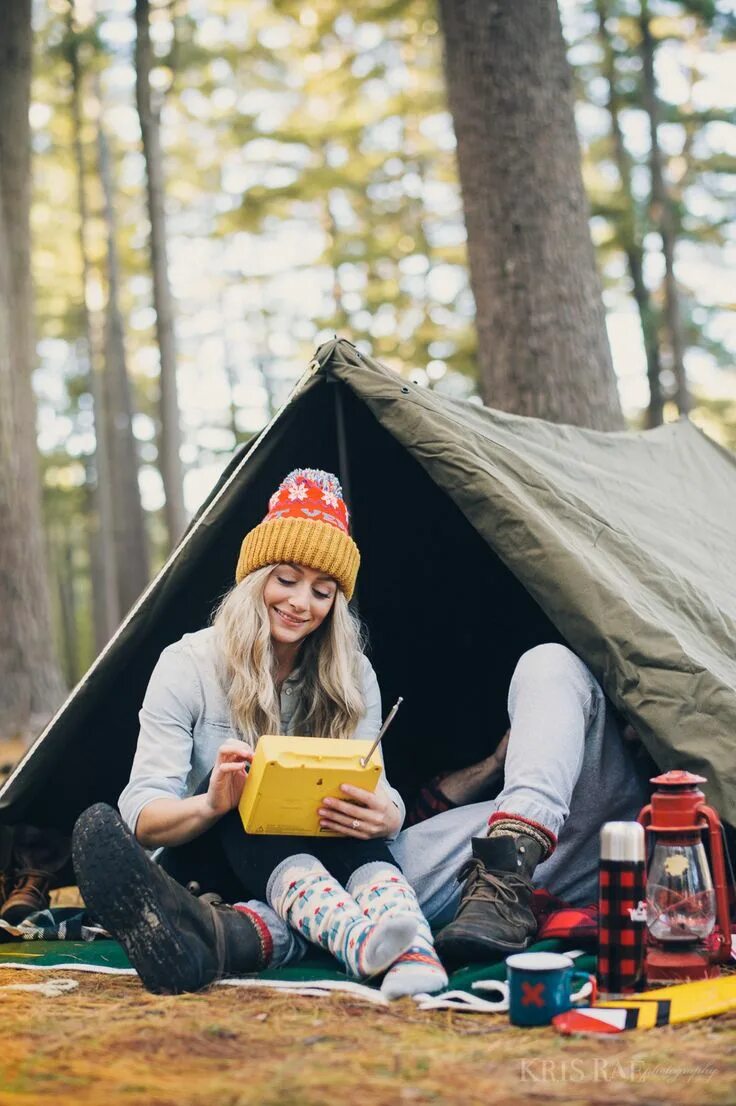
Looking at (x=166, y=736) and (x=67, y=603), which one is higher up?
(x=67, y=603)

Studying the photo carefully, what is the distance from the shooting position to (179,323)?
20.5 metres

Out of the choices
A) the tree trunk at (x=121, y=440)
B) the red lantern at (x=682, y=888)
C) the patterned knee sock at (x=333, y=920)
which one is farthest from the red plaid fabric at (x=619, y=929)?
the tree trunk at (x=121, y=440)

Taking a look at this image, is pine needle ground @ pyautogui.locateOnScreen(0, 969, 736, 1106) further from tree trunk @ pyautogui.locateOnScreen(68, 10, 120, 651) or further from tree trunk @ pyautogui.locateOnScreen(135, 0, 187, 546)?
tree trunk @ pyautogui.locateOnScreen(68, 10, 120, 651)

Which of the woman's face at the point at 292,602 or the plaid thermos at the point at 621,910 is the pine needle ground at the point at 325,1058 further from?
the woman's face at the point at 292,602

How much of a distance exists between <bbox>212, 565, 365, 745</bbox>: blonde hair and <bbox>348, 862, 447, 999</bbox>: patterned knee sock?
45 cm

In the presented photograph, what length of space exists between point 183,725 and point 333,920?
0.64 m

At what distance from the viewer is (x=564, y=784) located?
9.14 feet

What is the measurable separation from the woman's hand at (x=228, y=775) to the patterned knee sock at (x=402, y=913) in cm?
35

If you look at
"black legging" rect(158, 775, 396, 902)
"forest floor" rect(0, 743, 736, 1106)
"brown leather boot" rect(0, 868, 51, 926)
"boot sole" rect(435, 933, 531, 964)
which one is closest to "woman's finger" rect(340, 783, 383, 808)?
"black legging" rect(158, 775, 396, 902)

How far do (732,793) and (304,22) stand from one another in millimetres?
12616

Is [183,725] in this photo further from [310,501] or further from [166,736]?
[310,501]

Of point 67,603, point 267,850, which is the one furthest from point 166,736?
point 67,603

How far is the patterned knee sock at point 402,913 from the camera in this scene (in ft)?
8.05

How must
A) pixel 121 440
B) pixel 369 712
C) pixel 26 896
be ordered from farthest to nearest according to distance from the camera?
1. pixel 121 440
2. pixel 26 896
3. pixel 369 712
